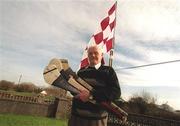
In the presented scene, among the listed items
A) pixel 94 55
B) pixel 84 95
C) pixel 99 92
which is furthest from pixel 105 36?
pixel 84 95

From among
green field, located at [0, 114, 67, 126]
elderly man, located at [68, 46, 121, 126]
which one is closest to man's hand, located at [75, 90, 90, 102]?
elderly man, located at [68, 46, 121, 126]

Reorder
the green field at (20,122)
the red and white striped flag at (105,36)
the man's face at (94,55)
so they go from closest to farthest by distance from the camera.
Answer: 1. the man's face at (94,55)
2. the red and white striped flag at (105,36)
3. the green field at (20,122)

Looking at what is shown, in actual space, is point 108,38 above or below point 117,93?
above

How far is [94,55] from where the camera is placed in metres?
2.61

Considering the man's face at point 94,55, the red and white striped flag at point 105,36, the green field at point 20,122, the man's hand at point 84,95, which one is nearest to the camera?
the man's hand at point 84,95

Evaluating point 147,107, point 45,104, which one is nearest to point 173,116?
point 147,107

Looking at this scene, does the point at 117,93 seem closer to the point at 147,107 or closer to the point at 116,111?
the point at 116,111

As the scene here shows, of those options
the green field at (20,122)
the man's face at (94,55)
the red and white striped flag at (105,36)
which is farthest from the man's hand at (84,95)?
the green field at (20,122)

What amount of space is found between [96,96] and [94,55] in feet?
1.47

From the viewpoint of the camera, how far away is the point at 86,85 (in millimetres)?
2418

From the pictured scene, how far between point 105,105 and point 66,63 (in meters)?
0.55

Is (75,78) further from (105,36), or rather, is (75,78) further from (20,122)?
(20,122)

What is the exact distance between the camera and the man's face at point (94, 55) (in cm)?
260

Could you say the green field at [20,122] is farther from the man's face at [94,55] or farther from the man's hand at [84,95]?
the man's hand at [84,95]
